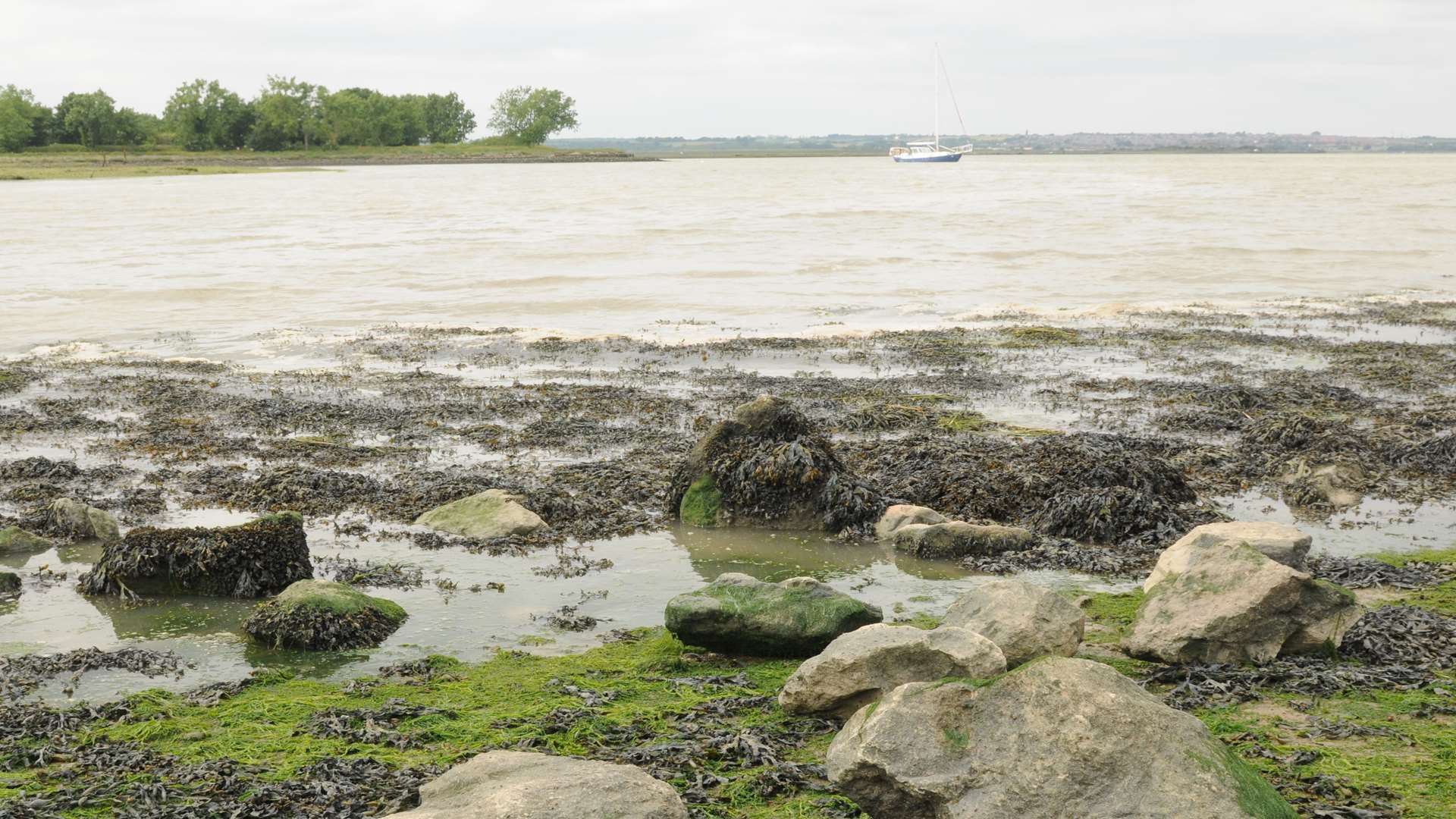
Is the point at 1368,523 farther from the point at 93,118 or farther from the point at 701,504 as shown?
the point at 93,118

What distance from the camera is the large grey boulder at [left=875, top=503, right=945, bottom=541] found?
8.96 meters

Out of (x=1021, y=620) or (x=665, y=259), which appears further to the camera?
(x=665, y=259)

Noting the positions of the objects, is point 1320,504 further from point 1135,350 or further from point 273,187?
point 273,187

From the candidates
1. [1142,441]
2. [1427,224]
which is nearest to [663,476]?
[1142,441]

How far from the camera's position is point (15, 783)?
4.98 meters

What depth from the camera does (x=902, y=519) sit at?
902cm

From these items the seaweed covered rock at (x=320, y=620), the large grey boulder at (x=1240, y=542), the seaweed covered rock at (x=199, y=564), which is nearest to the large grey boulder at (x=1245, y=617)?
the large grey boulder at (x=1240, y=542)

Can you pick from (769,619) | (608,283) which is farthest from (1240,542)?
(608,283)

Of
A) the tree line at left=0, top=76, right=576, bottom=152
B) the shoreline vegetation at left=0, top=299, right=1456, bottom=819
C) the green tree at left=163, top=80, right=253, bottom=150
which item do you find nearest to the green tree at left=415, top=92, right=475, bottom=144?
the tree line at left=0, top=76, right=576, bottom=152

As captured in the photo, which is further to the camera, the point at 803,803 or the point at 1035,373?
the point at 1035,373

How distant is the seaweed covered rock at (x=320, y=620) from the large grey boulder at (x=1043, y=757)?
3455 mm

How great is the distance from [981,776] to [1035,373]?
38.4 ft

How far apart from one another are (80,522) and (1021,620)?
658 cm

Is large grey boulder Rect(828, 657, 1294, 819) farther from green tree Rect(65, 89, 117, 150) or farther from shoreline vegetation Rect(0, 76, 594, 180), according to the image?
green tree Rect(65, 89, 117, 150)
